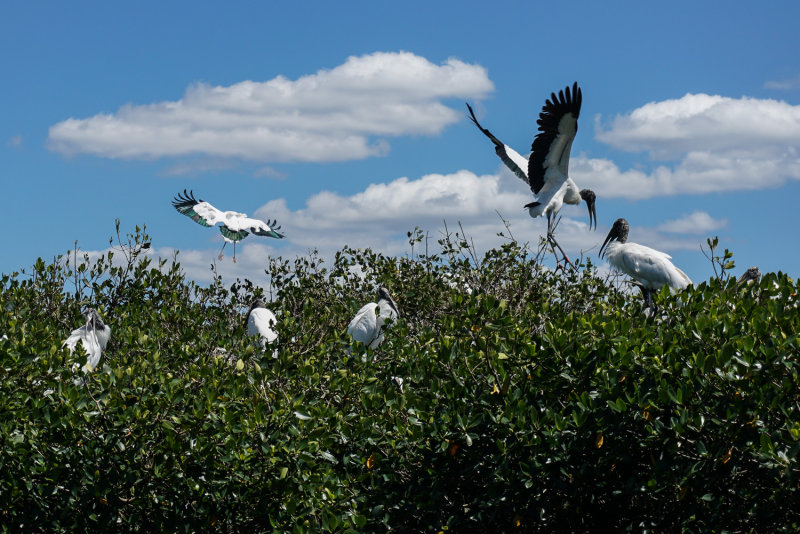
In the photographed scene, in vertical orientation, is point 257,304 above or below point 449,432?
above

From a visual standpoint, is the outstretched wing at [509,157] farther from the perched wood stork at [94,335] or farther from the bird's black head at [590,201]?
the perched wood stork at [94,335]

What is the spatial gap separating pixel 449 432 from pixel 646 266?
6.34 metres

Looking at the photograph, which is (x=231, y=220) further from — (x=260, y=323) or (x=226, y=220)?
(x=260, y=323)

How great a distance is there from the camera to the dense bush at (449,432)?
4.44 metres

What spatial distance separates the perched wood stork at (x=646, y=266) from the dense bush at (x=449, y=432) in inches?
180

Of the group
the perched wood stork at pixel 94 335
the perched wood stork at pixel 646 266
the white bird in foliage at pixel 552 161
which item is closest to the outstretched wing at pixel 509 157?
the white bird in foliage at pixel 552 161

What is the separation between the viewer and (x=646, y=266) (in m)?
10.5

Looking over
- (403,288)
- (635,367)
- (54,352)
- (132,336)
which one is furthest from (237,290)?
(635,367)

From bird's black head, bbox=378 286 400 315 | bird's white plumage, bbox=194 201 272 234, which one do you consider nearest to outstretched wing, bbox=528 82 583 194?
bird's black head, bbox=378 286 400 315

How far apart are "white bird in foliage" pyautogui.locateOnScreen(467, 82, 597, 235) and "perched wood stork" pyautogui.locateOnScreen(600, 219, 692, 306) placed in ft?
6.85

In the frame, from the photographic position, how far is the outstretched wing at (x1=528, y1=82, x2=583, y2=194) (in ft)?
40.1

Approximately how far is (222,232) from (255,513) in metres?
11.6

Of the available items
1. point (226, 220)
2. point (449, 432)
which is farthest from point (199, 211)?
point (449, 432)

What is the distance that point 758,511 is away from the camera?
4379mm
